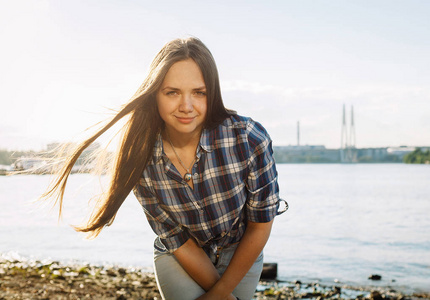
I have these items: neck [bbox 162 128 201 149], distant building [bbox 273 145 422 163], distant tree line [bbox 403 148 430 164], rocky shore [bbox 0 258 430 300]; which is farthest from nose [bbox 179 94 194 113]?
distant tree line [bbox 403 148 430 164]

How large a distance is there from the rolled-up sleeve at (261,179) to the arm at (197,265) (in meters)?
0.34

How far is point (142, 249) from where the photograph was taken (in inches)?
410

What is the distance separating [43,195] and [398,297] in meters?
5.17

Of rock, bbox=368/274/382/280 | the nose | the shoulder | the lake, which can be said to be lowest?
the lake

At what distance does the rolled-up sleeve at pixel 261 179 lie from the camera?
237cm

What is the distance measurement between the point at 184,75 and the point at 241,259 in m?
1.01

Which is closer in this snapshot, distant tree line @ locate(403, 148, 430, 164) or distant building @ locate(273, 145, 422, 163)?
distant building @ locate(273, 145, 422, 163)

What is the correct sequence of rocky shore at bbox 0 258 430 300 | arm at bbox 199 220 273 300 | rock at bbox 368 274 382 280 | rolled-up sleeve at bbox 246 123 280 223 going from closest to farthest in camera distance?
rolled-up sleeve at bbox 246 123 280 223, arm at bbox 199 220 273 300, rocky shore at bbox 0 258 430 300, rock at bbox 368 274 382 280

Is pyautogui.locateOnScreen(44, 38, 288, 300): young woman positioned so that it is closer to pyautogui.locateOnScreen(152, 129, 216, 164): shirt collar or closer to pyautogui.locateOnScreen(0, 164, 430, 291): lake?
pyautogui.locateOnScreen(152, 129, 216, 164): shirt collar

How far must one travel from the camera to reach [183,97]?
2291 millimetres

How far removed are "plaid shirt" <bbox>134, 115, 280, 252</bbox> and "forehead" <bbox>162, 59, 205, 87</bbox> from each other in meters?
0.29

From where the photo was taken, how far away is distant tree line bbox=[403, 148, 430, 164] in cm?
7106

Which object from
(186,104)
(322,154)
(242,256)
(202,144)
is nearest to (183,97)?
(186,104)

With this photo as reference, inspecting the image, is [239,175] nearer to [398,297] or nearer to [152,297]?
[152,297]
